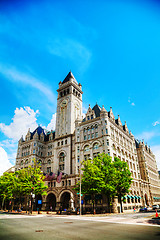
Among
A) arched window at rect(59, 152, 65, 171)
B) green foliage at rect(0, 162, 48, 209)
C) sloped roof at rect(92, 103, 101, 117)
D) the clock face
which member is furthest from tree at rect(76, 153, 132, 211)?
the clock face

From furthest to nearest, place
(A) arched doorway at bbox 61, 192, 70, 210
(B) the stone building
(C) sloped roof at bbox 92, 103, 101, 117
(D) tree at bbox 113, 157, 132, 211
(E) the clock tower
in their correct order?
(E) the clock tower < (C) sloped roof at bbox 92, 103, 101, 117 < (A) arched doorway at bbox 61, 192, 70, 210 < (B) the stone building < (D) tree at bbox 113, 157, 132, 211

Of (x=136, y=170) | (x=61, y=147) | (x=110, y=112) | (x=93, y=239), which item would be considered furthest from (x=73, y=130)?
(x=93, y=239)

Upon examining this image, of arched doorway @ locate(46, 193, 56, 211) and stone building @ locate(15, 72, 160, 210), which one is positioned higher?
stone building @ locate(15, 72, 160, 210)


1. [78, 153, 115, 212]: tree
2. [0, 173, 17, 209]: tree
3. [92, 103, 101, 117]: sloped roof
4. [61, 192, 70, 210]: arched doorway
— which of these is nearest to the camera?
[78, 153, 115, 212]: tree

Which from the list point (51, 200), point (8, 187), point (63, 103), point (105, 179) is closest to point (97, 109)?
point (63, 103)

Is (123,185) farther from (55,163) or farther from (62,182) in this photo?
(55,163)

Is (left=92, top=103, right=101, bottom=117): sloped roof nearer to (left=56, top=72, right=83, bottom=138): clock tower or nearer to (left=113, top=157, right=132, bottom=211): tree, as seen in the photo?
(left=56, top=72, right=83, bottom=138): clock tower

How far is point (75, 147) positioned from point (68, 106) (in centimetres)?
1964

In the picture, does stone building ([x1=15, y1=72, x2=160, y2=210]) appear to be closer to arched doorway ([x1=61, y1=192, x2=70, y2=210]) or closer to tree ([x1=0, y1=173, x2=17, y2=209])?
arched doorway ([x1=61, y1=192, x2=70, y2=210])

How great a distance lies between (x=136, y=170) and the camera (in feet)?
219

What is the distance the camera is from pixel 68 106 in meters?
70.6

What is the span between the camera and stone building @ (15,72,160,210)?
174 feet

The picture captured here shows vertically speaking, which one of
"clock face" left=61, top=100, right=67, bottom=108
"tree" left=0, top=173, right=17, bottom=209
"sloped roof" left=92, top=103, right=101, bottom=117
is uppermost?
"clock face" left=61, top=100, right=67, bottom=108

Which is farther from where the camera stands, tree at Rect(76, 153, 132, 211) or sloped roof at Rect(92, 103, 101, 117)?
sloped roof at Rect(92, 103, 101, 117)
